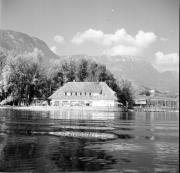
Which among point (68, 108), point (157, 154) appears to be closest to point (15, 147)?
point (157, 154)

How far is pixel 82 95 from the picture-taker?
51.1 m

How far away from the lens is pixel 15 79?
45.8 metres

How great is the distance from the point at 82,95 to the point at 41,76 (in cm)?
612

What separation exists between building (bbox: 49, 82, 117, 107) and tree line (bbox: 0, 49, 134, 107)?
83.8 inches

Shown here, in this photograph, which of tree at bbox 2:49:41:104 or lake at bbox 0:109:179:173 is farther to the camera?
tree at bbox 2:49:41:104

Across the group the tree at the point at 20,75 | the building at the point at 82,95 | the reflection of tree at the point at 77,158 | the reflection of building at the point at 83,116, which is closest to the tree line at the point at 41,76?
the tree at the point at 20,75

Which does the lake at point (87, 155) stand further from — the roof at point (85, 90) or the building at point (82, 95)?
the building at point (82, 95)

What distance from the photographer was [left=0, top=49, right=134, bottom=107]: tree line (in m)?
45.8

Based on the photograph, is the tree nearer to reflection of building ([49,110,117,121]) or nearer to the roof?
the roof

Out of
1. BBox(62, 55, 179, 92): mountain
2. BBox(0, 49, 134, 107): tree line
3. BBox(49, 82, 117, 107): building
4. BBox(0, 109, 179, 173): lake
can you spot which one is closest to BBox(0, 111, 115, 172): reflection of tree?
BBox(0, 109, 179, 173): lake

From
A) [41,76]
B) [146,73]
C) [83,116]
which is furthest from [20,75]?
[146,73]

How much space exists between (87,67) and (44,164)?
4644cm

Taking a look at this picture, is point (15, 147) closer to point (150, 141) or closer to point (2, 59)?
point (150, 141)

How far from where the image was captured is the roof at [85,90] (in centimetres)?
4928
